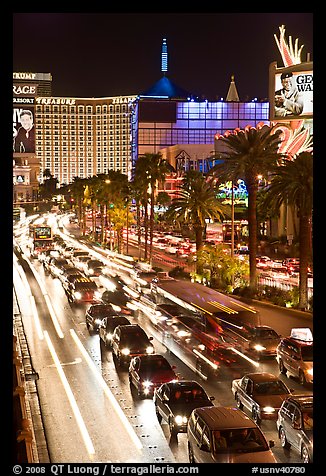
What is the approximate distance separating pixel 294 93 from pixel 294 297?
50707 mm

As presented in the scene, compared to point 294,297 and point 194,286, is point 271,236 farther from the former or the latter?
point 194,286

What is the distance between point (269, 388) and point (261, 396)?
35 cm

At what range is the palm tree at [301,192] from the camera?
32375 millimetres

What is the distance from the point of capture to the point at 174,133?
5842 inches

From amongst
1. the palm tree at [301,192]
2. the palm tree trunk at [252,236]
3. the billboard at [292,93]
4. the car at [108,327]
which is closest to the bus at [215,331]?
the car at [108,327]

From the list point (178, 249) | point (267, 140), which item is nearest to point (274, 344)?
point (267, 140)

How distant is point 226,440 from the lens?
43.1 ft

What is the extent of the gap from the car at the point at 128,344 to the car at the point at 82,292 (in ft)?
38.1

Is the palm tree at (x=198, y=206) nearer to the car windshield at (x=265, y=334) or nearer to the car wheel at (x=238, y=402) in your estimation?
the car windshield at (x=265, y=334)

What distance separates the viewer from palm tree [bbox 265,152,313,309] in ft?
106

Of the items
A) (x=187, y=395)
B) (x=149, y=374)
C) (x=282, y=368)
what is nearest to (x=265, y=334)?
(x=282, y=368)

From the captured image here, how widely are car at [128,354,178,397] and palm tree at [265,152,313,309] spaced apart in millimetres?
15014

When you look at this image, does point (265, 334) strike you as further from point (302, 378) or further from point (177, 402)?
point (177, 402)
